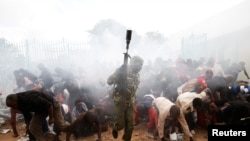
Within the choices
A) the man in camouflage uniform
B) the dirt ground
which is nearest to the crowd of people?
the man in camouflage uniform

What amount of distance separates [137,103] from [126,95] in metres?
2.35

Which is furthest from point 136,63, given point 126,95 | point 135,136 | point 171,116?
point 135,136

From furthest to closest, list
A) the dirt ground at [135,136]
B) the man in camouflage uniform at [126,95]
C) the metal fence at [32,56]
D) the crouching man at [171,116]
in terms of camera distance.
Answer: the metal fence at [32,56]
the dirt ground at [135,136]
the crouching man at [171,116]
the man in camouflage uniform at [126,95]

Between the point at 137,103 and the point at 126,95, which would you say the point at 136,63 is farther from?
the point at 137,103

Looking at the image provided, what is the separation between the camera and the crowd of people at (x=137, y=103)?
16.9 feet

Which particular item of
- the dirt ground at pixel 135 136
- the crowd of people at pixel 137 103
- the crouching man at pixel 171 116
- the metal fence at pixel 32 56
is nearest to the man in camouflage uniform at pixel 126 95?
the crowd of people at pixel 137 103

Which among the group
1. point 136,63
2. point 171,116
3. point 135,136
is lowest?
point 135,136

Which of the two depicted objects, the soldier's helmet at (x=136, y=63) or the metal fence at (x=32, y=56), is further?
the metal fence at (x=32, y=56)

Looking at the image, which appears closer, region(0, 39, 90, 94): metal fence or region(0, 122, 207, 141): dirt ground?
region(0, 122, 207, 141): dirt ground

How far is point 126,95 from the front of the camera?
507 centimetres

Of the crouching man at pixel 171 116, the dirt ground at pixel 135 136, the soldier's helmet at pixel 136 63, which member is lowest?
the dirt ground at pixel 135 136

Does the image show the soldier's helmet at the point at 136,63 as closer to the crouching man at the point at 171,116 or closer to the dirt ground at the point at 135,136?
the crouching man at the point at 171,116

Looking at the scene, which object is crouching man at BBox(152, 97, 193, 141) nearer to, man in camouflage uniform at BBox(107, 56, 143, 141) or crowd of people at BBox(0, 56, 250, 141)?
crowd of people at BBox(0, 56, 250, 141)

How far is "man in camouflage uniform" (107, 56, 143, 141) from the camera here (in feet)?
16.6
